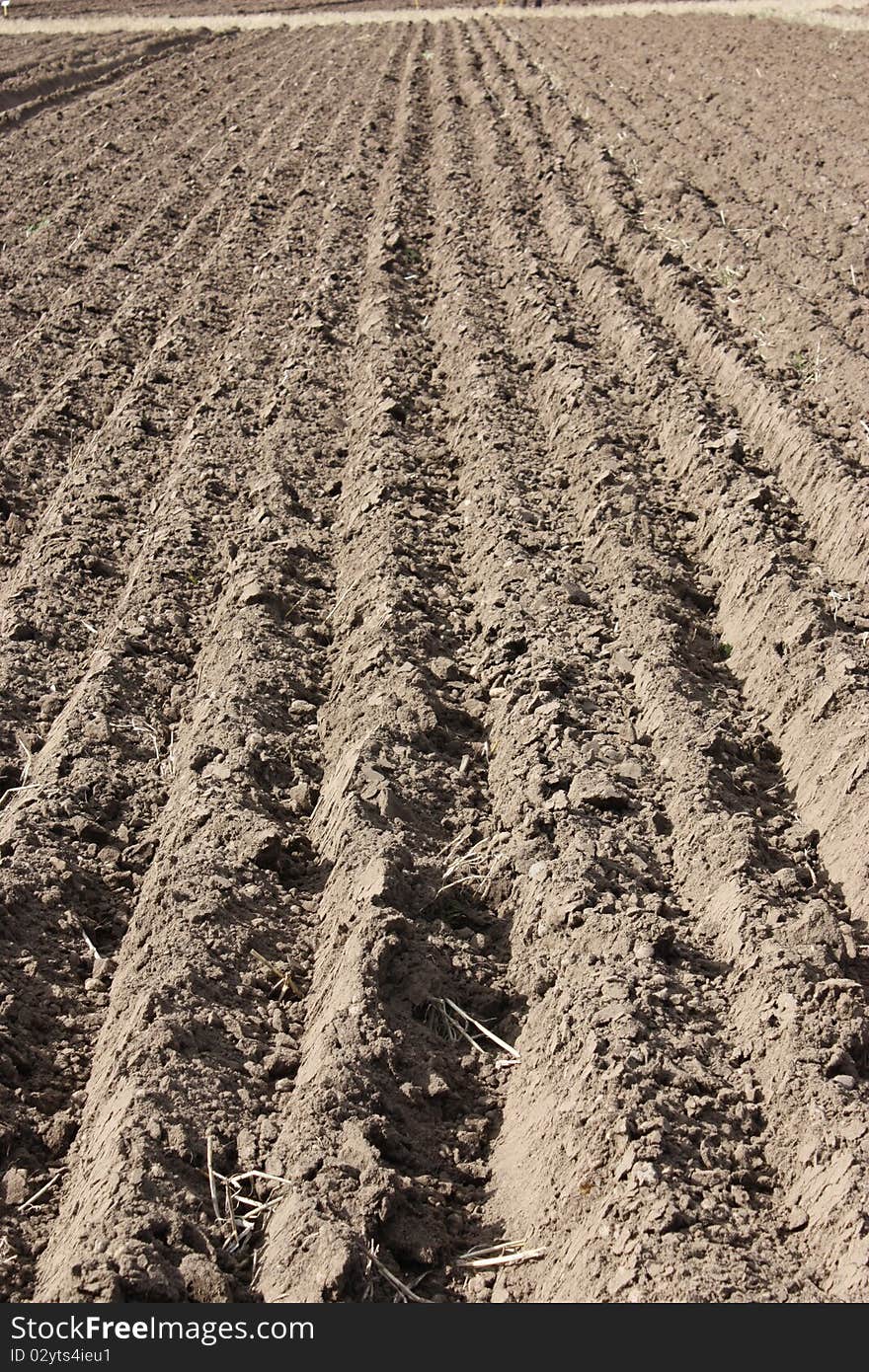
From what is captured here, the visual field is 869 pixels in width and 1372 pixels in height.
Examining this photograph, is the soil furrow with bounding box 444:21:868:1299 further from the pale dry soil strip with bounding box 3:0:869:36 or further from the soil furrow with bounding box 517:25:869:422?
the pale dry soil strip with bounding box 3:0:869:36

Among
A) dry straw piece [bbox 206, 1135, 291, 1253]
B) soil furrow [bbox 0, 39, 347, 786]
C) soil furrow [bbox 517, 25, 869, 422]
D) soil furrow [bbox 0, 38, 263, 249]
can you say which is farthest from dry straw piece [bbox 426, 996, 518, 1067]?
soil furrow [bbox 0, 38, 263, 249]

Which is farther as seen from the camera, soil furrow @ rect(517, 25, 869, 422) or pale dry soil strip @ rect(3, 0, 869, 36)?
pale dry soil strip @ rect(3, 0, 869, 36)

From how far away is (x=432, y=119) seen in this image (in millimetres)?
14961

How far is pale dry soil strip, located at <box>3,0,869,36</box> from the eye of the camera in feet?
76.6

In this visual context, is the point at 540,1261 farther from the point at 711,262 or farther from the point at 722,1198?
the point at 711,262

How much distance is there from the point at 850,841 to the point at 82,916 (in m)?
2.56

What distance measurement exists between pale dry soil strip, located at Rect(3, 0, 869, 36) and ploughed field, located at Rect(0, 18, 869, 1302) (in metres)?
15.7

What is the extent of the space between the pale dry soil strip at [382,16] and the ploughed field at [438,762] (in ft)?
51.6

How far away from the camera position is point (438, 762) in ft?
15.8

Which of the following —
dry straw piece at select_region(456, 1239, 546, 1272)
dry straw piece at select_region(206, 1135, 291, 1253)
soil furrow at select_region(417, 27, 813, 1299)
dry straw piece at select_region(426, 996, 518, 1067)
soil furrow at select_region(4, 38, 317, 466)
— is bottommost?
dry straw piece at select_region(206, 1135, 291, 1253)

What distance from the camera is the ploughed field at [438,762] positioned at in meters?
3.28

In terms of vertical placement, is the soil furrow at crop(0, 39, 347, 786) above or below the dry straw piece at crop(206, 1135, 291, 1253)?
above

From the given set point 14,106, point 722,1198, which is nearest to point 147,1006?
point 722,1198

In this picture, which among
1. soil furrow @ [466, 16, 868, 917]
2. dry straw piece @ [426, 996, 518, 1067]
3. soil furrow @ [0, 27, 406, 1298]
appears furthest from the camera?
soil furrow @ [466, 16, 868, 917]
